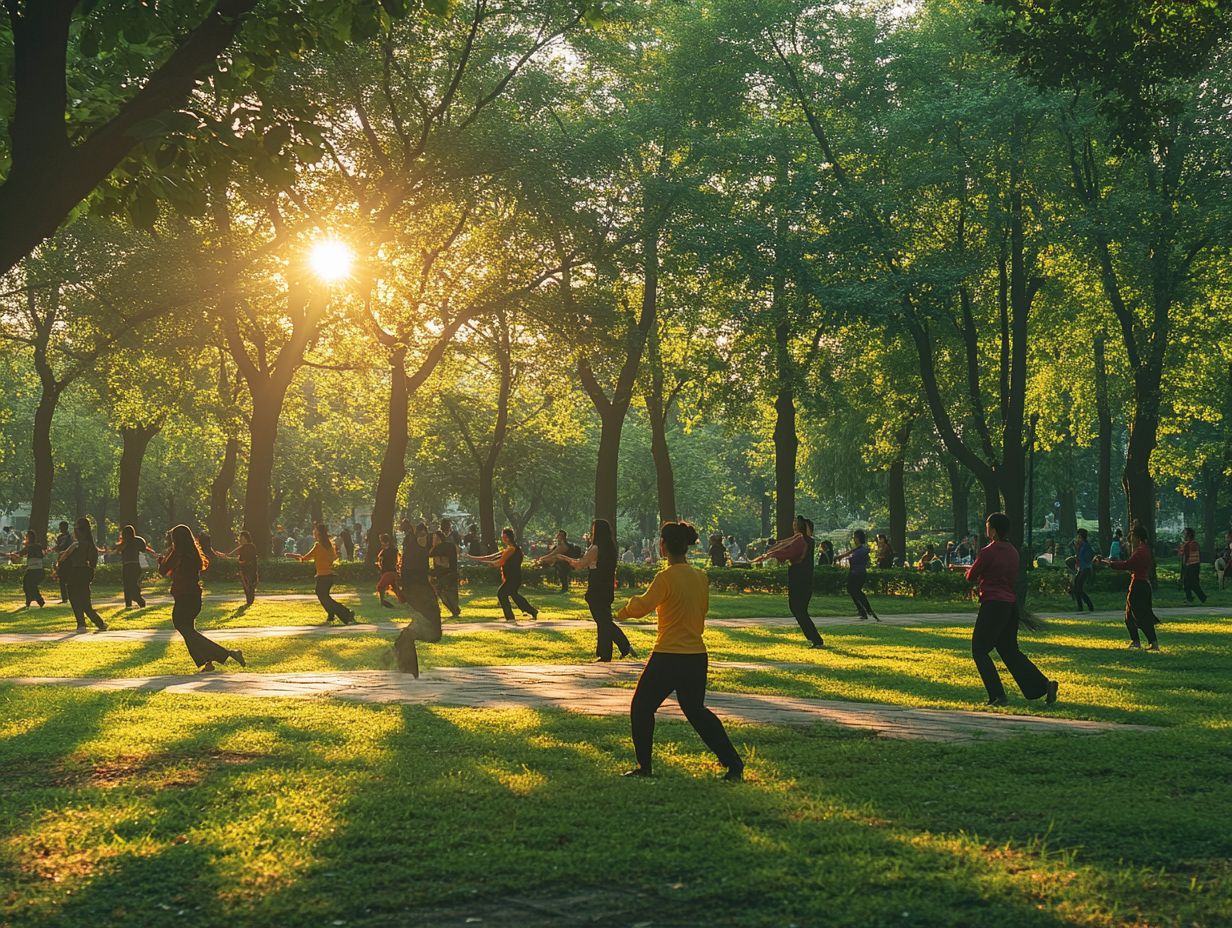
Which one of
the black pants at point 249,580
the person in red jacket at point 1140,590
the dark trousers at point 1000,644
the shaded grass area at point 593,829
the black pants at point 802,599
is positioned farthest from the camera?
the black pants at point 249,580

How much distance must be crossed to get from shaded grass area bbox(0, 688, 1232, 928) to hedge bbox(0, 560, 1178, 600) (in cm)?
2570

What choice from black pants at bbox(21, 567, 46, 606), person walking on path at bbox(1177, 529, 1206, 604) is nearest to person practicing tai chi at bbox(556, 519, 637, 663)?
black pants at bbox(21, 567, 46, 606)

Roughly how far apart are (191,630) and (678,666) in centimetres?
968

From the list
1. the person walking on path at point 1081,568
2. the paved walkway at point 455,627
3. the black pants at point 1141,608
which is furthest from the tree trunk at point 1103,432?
the black pants at point 1141,608

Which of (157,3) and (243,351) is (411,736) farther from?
(243,351)

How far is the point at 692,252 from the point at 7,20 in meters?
25.1

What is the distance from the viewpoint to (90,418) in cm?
6881

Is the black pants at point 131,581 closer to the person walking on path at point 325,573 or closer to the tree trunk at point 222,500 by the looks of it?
the person walking on path at point 325,573

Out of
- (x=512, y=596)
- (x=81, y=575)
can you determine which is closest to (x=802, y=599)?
(x=512, y=596)

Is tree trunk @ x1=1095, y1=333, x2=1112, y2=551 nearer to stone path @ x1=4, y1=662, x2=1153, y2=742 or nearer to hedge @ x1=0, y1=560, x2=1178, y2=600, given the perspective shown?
hedge @ x1=0, y1=560, x2=1178, y2=600

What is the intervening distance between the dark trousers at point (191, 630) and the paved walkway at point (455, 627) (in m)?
5.55

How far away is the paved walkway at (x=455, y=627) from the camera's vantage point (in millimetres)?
23359

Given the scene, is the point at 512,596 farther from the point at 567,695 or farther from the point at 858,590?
the point at 567,695

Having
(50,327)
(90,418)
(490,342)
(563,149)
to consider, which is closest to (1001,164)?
(563,149)
